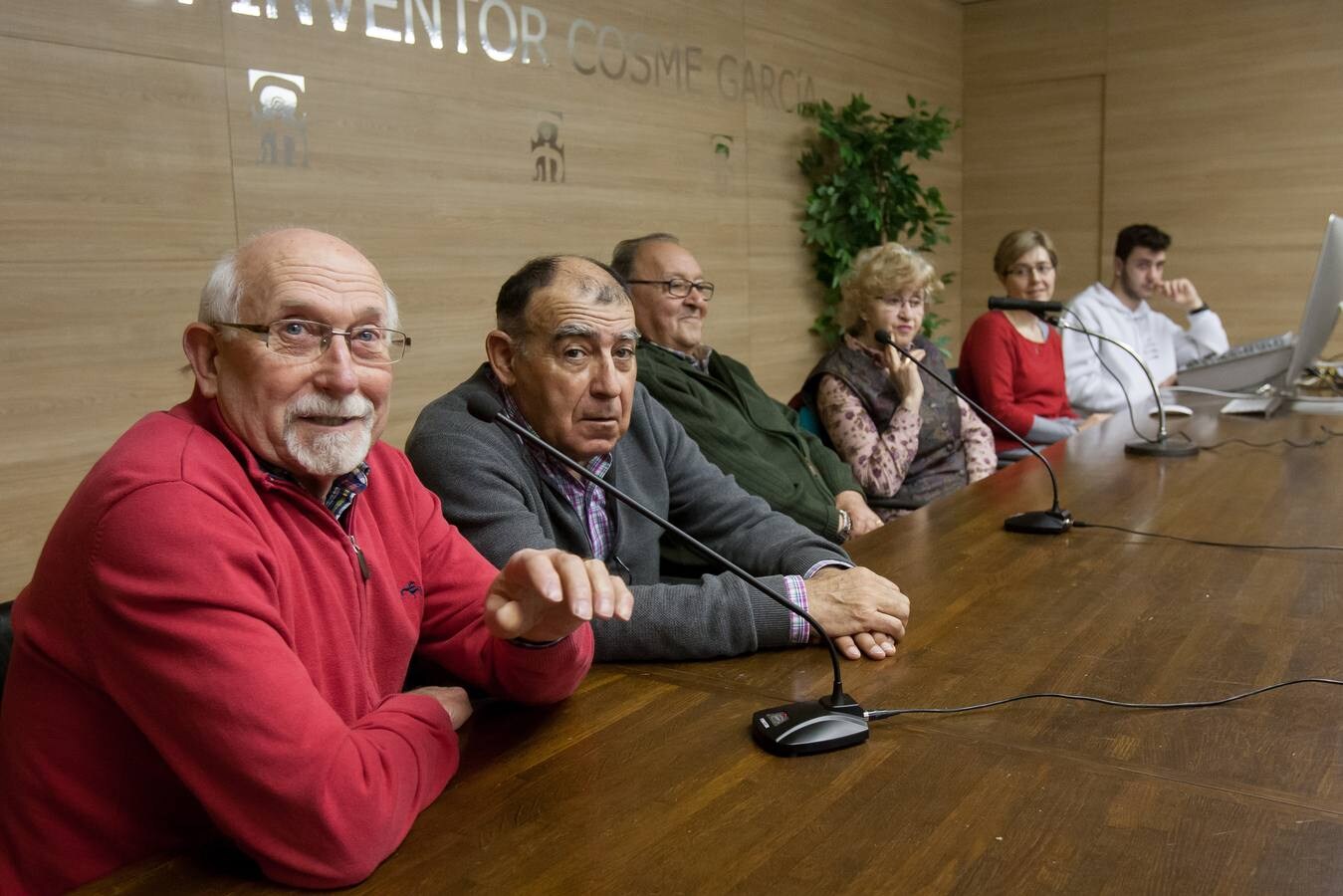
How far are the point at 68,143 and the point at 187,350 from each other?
6.24ft

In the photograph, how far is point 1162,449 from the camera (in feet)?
9.57

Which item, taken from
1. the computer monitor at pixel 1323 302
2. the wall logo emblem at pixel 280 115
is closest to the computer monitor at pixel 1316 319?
the computer monitor at pixel 1323 302

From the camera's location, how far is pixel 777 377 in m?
5.48

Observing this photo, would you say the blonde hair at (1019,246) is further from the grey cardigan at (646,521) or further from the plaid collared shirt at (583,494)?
the plaid collared shirt at (583,494)

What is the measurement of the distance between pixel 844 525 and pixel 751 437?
32 centimetres

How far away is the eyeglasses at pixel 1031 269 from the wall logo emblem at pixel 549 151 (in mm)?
1769

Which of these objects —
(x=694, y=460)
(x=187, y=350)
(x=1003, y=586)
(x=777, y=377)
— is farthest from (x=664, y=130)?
(x=187, y=350)

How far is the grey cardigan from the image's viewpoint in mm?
1483

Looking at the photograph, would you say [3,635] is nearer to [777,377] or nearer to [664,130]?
[664,130]

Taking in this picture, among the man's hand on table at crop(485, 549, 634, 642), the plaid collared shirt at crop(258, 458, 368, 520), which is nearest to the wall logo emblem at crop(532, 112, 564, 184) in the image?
the plaid collared shirt at crop(258, 458, 368, 520)

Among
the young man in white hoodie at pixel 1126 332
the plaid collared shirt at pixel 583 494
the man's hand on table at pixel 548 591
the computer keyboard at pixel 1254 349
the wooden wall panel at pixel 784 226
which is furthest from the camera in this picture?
the wooden wall panel at pixel 784 226

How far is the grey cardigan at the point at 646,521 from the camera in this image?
1.48 meters

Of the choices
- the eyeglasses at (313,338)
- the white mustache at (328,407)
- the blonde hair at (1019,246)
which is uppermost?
the blonde hair at (1019,246)

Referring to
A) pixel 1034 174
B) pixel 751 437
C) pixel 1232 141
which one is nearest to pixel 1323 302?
pixel 751 437
